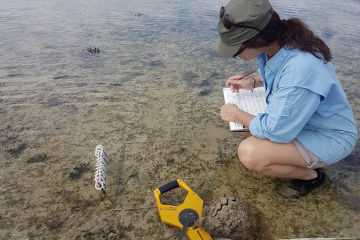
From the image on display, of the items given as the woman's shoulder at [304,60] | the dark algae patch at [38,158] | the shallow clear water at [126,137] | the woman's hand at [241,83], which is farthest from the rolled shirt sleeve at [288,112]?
the dark algae patch at [38,158]

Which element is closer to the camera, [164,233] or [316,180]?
[164,233]

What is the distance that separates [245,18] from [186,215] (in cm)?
165

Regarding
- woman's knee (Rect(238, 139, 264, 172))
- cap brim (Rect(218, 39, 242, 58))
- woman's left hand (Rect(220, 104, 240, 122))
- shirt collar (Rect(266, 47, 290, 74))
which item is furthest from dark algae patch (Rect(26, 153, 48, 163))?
shirt collar (Rect(266, 47, 290, 74))

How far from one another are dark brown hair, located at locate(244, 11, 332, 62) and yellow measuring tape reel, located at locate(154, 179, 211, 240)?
142 centimetres

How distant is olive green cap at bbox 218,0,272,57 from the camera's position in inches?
77.4

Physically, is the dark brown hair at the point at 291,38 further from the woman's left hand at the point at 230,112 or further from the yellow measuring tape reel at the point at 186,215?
the yellow measuring tape reel at the point at 186,215

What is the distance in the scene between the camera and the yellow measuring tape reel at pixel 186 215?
224cm

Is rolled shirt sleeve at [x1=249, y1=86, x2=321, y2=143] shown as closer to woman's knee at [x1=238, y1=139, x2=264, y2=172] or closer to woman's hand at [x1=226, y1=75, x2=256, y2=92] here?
woman's knee at [x1=238, y1=139, x2=264, y2=172]

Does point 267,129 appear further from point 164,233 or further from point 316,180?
point 164,233

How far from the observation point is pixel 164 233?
2.38m

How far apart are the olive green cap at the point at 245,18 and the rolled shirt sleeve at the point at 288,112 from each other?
1.64 ft

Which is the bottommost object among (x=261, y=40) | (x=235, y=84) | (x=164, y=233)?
(x=164, y=233)

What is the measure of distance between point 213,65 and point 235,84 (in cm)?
220

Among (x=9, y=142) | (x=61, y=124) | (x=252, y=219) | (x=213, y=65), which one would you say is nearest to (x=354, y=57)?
(x=213, y=65)
